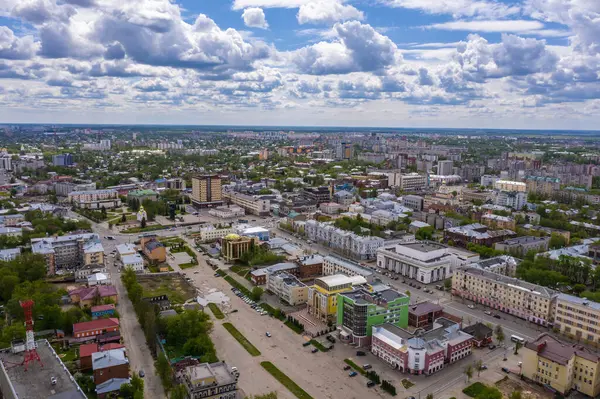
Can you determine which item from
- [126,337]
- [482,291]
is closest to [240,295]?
[126,337]

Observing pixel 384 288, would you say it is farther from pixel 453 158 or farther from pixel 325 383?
pixel 453 158

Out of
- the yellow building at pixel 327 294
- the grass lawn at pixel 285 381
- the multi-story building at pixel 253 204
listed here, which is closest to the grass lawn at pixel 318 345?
the yellow building at pixel 327 294

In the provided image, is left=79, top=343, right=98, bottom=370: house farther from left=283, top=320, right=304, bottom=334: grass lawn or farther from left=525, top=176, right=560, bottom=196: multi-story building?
left=525, top=176, right=560, bottom=196: multi-story building

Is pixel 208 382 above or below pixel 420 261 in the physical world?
below

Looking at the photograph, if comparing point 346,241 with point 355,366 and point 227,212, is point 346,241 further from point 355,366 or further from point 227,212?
point 227,212

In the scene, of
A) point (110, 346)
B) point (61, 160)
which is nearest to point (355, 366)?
point (110, 346)

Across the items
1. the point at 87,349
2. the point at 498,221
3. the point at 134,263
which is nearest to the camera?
the point at 87,349
